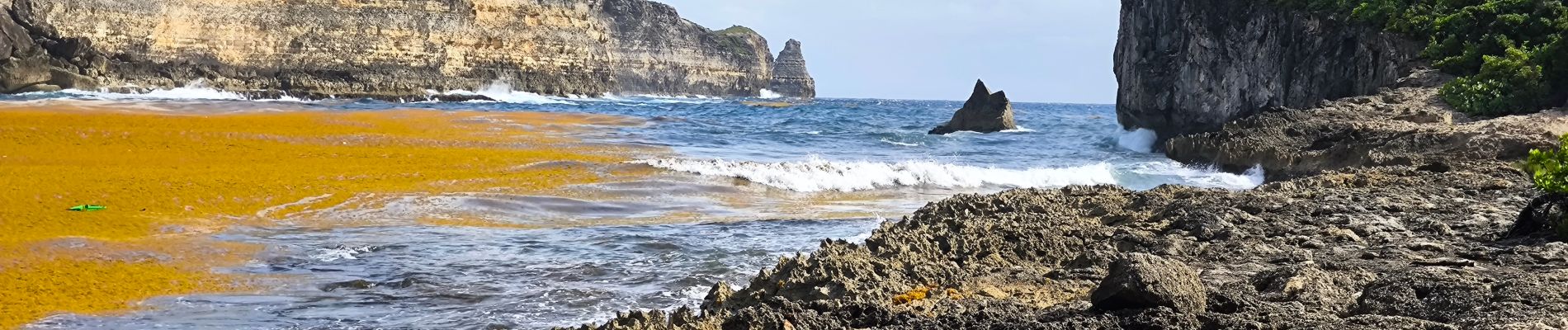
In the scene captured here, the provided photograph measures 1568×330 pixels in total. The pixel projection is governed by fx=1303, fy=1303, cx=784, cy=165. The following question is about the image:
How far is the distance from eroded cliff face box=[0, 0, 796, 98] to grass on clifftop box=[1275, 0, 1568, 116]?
161 feet

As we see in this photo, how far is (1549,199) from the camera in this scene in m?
6.91

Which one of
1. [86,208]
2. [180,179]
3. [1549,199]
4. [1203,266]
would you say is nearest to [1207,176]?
[1549,199]

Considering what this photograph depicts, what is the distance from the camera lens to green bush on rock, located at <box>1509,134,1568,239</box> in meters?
6.61

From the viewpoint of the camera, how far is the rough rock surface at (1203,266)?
5008 millimetres

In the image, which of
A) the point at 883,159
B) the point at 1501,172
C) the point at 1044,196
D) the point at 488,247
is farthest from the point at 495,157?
the point at 1501,172

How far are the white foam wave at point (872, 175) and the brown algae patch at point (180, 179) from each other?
2.04 m

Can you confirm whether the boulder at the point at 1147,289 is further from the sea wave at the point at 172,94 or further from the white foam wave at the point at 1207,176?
the sea wave at the point at 172,94

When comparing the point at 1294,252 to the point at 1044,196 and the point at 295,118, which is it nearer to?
the point at 1044,196

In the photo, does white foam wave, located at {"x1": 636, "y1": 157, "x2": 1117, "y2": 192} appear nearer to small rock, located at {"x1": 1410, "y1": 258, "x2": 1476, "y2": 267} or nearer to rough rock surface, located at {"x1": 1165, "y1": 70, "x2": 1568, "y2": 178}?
rough rock surface, located at {"x1": 1165, "y1": 70, "x2": 1568, "y2": 178}

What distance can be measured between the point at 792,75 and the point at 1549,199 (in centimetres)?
15566

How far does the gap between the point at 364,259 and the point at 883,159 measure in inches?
678

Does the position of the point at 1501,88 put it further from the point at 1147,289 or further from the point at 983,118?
the point at 983,118

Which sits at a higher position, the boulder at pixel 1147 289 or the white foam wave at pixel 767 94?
the boulder at pixel 1147 289

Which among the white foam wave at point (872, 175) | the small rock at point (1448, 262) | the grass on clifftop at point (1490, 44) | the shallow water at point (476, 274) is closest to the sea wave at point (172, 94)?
the white foam wave at point (872, 175)
